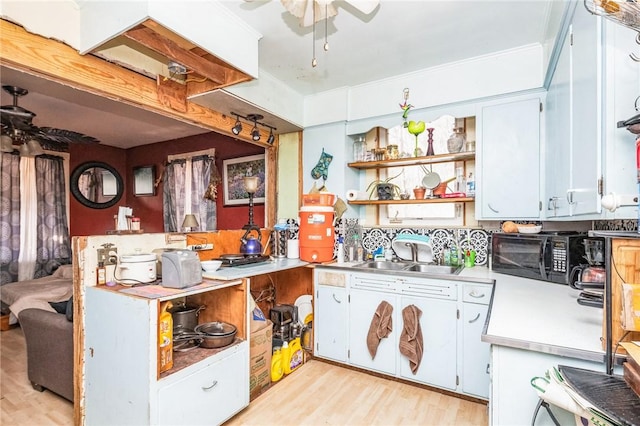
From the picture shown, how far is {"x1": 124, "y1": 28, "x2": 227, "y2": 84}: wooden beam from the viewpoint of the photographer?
5.75ft

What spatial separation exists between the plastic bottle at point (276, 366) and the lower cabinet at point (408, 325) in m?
0.39

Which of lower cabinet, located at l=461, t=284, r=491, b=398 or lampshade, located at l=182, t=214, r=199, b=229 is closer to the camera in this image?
lower cabinet, located at l=461, t=284, r=491, b=398

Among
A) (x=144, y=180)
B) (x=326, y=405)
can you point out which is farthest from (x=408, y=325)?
(x=144, y=180)

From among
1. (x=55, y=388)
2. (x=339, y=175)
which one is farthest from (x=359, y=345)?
(x=55, y=388)

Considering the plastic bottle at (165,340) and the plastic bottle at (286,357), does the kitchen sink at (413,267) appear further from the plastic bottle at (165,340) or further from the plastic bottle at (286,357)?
the plastic bottle at (165,340)

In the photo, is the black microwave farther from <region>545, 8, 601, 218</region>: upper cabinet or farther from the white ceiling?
the white ceiling

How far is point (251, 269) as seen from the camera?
2428mm

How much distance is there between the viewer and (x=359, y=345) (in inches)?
105

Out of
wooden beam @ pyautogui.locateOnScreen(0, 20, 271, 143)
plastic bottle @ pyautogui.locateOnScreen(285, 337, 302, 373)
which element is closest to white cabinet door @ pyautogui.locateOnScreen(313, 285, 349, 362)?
plastic bottle @ pyautogui.locateOnScreen(285, 337, 302, 373)

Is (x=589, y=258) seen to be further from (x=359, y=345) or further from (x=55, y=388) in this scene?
(x=55, y=388)

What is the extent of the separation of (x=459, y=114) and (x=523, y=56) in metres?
0.56

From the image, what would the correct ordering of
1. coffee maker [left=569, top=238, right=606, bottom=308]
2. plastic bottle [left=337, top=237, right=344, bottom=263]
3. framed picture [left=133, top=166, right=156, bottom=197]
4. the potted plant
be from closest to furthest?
coffee maker [left=569, top=238, right=606, bottom=308]
plastic bottle [left=337, top=237, right=344, bottom=263]
the potted plant
framed picture [left=133, top=166, right=156, bottom=197]

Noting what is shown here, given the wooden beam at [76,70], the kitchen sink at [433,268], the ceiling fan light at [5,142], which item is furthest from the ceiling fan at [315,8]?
the ceiling fan light at [5,142]

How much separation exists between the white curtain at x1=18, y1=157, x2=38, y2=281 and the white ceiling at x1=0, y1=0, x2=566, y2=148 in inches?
60.6
